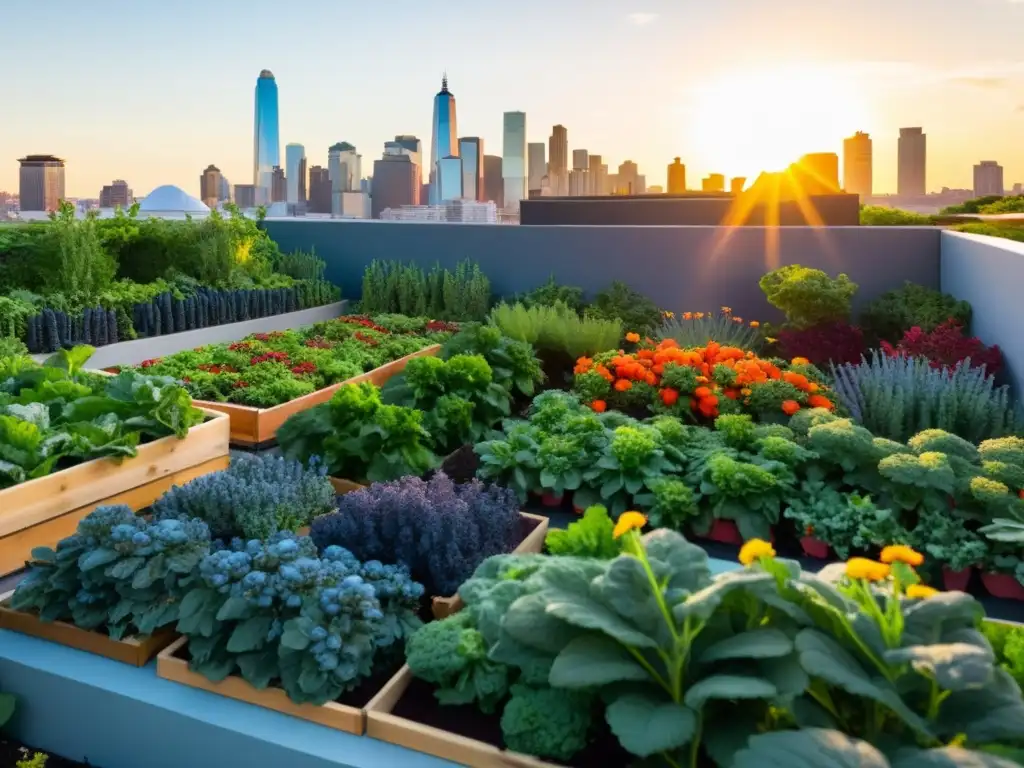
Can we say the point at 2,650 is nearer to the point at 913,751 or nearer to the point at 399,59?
the point at 913,751

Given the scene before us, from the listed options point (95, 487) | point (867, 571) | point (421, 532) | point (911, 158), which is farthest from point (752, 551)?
point (911, 158)

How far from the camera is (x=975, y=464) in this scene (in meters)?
3.63

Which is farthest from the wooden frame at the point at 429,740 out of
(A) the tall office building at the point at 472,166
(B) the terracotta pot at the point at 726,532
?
(A) the tall office building at the point at 472,166

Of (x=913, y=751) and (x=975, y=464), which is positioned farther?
(x=975, y=464)

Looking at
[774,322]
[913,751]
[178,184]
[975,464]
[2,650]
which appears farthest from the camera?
[178,184]

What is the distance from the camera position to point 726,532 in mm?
3686

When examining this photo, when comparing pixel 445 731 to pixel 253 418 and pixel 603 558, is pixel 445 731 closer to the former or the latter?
pixel 603 558

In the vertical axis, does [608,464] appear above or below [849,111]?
below

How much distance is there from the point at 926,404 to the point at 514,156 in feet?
126

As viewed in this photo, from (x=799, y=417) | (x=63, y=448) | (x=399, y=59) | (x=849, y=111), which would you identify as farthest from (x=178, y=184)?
(x=799, y=417)

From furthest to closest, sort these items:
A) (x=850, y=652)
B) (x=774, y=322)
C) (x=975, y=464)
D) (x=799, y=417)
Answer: (x=774, y=322) < (x=799, y=417) < (x=975, y=464) < (x=850, y=652)

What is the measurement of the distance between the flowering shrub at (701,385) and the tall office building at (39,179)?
22516 millimetres

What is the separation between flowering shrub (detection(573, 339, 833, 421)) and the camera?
4.53m

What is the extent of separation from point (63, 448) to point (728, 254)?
5.86 meters
